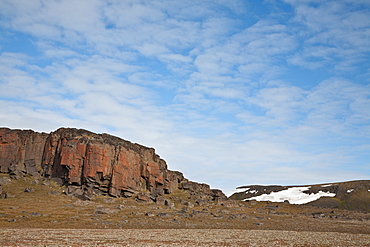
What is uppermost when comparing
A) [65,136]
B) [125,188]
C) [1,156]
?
[65,136]

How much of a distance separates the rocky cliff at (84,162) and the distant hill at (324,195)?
59.3 metres

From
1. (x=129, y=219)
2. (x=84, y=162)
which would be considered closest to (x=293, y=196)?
(x=84, y=162)

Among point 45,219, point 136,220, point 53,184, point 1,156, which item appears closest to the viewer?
point 45,219

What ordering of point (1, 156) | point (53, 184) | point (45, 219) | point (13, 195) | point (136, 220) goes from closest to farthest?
point (45, 219) → point (136, 220) → point (13, 195) → point (53, 184) → point (1, 156)

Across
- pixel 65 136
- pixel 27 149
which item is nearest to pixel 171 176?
pixel 65 136

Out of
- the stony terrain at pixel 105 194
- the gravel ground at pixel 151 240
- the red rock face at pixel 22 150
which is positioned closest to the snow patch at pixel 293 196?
the stony terrain at pixel 105 194

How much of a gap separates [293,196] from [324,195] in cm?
1317

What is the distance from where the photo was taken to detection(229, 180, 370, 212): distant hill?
129 m

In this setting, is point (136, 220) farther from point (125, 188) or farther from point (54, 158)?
point (54, 158)

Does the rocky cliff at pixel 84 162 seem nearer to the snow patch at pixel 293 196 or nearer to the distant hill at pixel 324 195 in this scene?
the snow patch at pixel 293 196

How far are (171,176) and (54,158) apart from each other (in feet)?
118

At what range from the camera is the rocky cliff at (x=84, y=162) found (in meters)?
82.8

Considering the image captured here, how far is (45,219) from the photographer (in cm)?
5494

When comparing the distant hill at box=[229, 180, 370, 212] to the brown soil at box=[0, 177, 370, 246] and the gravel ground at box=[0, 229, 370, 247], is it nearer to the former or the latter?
the brown soil at box=[0, 177, 370, 246]
